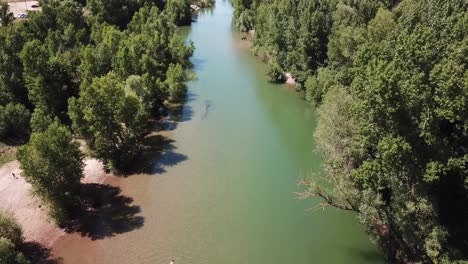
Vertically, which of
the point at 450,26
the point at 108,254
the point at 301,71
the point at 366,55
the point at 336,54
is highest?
the point at 450,26

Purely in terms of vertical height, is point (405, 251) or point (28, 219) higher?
point (405, 251)

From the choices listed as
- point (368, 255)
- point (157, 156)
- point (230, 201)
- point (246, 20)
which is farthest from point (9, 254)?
point (246, 20)

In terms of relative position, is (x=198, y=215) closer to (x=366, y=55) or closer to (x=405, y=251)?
(x=405, y=251)

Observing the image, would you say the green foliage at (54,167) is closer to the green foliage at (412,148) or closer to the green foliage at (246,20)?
the green foliage at (412,148)

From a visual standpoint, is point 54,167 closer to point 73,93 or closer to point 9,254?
point 9,254

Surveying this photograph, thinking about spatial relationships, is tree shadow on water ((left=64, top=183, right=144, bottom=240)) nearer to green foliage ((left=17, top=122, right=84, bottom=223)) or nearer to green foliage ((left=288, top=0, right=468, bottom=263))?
green foliage ((left=17, top=122, right=84, bottom=223))

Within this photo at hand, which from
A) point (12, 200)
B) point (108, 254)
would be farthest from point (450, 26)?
point (12, 200)

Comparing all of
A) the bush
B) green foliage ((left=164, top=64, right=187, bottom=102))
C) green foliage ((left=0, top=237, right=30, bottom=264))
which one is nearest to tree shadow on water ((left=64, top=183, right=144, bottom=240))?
green foliage ((left=0, top=237, right=30, bottom=264))

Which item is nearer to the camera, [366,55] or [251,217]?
[366,55]

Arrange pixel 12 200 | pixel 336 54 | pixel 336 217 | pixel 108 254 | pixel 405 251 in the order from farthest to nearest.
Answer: pixel 336 54, pixel 12 200, pixel 336 217, pixel 108 254, pixel 405 251
